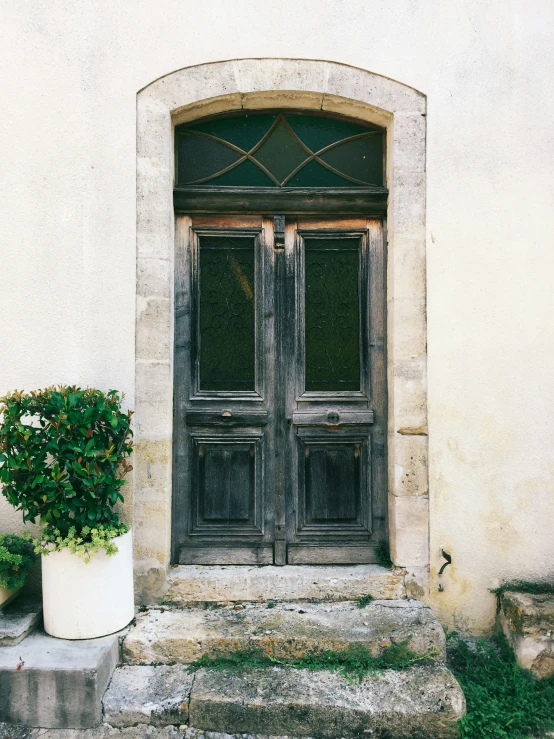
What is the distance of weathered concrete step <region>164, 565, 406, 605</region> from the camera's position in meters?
3.46

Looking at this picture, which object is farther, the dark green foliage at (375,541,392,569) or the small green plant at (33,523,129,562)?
the dark green foliage at (375,541,392,569)

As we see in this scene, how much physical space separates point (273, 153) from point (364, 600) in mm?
2843

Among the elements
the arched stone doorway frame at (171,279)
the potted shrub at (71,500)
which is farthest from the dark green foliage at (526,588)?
the potted shrub at (71,500)

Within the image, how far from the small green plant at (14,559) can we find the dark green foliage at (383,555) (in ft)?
6.77

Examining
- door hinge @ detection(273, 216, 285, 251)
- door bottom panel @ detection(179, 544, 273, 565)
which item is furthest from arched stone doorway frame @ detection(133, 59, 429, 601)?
door hinge @ detection(273, 216, 285, 251)

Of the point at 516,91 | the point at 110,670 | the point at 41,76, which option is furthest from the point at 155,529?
the point at 516,91

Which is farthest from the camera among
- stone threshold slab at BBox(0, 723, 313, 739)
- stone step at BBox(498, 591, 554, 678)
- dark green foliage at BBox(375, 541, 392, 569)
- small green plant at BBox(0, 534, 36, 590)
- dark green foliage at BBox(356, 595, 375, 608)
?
dark green foliage at BBox(375, 541, 392, 569)

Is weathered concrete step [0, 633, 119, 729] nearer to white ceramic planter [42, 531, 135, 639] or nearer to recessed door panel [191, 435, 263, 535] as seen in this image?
white ceramic planter [42, 531, 135, 639]

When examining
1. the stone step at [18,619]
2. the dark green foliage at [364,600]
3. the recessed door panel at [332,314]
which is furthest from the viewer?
the recessed door panel at [332,314]

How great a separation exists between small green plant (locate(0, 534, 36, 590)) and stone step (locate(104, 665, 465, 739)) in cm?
76

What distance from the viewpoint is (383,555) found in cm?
364

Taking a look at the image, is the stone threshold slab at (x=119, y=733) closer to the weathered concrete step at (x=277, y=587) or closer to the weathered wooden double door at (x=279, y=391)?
the weathered concrete step at (x=277, y=587)

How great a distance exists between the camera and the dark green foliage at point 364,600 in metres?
3.38

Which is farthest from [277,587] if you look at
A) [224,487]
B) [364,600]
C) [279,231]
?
[279,231]
